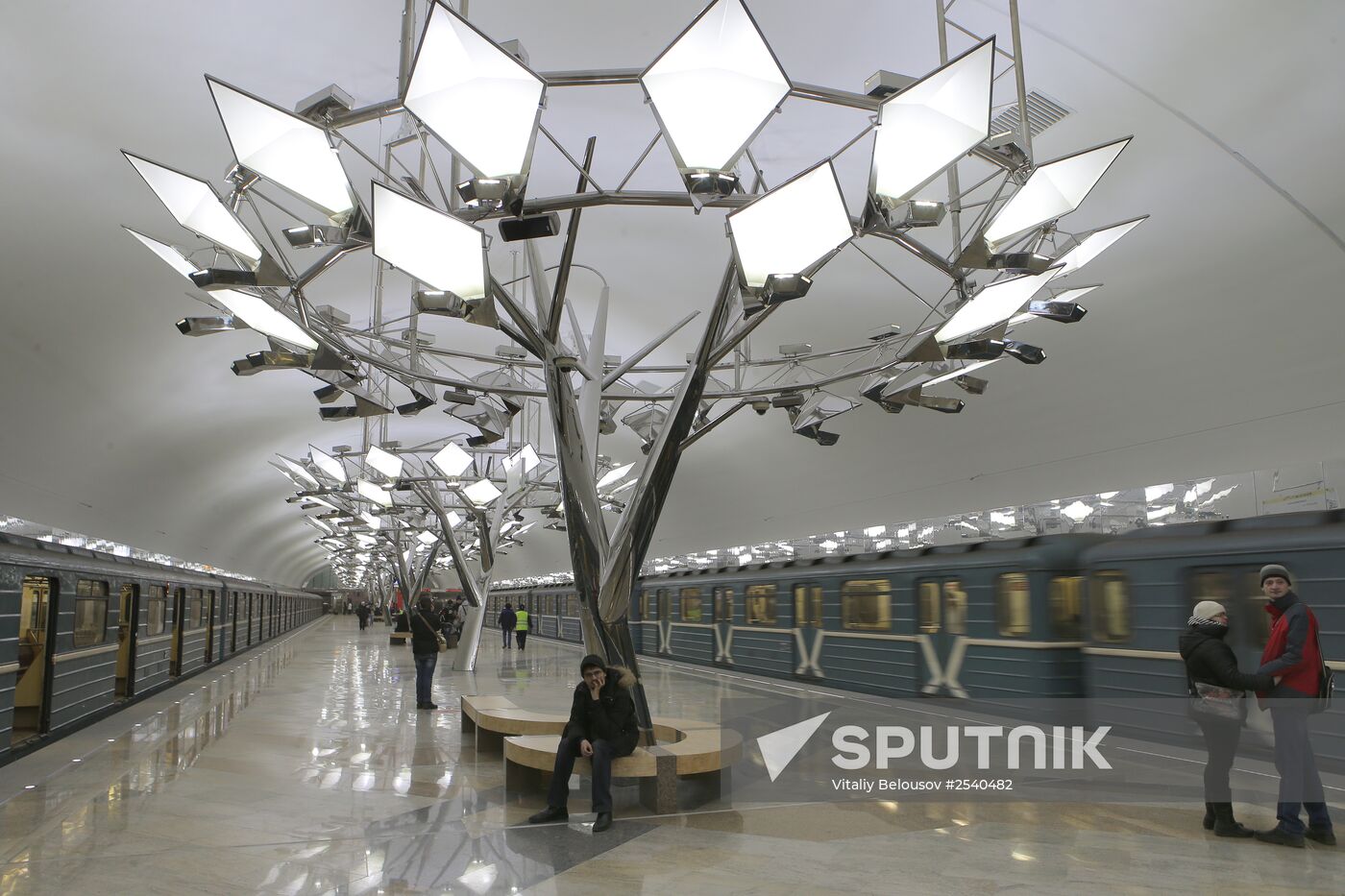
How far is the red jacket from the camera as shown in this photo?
538 cm

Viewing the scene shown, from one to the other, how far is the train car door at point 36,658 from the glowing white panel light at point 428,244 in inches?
279

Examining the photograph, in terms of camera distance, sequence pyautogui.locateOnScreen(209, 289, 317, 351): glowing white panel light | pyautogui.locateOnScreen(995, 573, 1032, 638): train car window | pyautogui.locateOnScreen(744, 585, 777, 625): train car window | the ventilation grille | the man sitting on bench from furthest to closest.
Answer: pyautogui.locateOnScreen(744, 585, 777, 625): train car window, pyautogui.locateOnScreen(995, 573, 1032, 638): train car window, the ventilation grille, pyautogui.locateOnScreen(209, 289, 317, 351): glowing white panel light, the man sitting on bench

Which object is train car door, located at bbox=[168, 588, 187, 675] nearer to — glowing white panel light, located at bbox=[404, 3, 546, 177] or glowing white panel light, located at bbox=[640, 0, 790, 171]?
glowing white panel light, located at bbox=[404, 3, 546, 177]

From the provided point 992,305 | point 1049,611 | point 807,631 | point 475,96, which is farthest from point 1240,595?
point 807,631

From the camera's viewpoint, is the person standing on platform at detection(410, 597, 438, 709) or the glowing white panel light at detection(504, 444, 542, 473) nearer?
the person standing on platform at detection(410, 597, 438, 709)

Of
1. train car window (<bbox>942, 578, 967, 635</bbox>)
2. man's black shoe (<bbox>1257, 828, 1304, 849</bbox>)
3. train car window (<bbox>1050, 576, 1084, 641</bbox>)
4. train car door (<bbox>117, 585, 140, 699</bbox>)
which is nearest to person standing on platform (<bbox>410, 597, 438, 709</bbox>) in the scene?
train car door (<bbox>117, 585, 140, 699</bbox>)

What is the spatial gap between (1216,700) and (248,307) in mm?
7043

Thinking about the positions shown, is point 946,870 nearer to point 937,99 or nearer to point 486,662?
point 937,99

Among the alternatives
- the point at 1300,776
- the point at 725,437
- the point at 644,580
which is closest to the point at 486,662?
the point at 644,580

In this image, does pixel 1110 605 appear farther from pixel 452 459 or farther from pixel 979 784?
pixel 452 459

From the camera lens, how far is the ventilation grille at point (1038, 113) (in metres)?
8.93

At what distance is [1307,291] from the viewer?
10.1 m

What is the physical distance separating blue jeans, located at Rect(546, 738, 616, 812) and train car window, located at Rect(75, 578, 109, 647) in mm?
7518

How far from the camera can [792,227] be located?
495 cm
